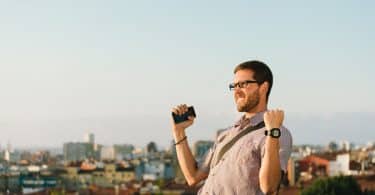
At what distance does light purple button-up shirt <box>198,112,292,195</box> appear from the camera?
8.97 feet

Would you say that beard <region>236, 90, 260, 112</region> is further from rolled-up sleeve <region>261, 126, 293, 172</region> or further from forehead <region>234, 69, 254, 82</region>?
rolled-up sleeve <region>261, 126, 293, 172</region>

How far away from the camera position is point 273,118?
2.70m

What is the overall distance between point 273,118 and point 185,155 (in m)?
0.58

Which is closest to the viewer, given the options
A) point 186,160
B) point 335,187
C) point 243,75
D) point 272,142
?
point 272,142

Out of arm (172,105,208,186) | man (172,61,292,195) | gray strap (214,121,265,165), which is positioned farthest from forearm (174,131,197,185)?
gray strap (214,121,265,165)

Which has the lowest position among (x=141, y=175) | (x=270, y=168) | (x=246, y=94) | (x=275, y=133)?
(x=141, y=175)

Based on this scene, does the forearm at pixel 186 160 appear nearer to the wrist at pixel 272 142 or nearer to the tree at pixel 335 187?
the wrist at pixel 272 142

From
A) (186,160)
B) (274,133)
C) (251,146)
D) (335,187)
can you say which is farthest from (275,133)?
(335,187)

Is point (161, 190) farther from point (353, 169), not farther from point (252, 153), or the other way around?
point (252, 153)

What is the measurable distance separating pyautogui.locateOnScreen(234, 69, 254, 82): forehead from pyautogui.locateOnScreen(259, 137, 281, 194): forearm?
265mm

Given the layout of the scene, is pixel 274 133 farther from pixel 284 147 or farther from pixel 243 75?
pixel 243 75

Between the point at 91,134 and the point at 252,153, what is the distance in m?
191

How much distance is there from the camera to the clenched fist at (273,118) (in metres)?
2.68

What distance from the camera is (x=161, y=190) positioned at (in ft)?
216
